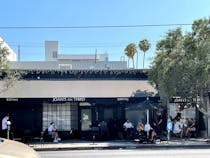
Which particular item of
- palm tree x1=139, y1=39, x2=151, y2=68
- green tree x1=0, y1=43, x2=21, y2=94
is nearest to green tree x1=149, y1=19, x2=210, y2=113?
green tree x1=0, y1=43, x2=21, y2=94

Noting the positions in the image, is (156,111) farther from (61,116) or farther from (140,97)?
(61,116)

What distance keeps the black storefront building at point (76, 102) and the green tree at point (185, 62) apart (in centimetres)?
262

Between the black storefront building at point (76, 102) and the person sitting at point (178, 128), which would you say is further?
the black storefront building at point (76, 102)

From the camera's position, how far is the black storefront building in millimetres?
26938

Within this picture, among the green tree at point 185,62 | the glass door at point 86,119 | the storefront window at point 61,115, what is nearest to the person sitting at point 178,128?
the green tree at point 185,62

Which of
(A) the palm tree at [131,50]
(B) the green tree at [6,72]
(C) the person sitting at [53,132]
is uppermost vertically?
(A) the palm tree at [131,50]

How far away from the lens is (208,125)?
86.4ft

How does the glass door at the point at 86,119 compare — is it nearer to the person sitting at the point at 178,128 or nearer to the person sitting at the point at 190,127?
the person sitting at the point at 178,128

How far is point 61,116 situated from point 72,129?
1137mm

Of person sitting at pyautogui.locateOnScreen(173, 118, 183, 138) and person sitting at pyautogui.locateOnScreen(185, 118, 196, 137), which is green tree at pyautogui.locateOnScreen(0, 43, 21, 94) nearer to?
person sitting at pyautogui.locateOnScreen(173, 118, 183, 138)

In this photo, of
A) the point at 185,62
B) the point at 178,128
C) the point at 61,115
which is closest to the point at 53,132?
the point at 61,115

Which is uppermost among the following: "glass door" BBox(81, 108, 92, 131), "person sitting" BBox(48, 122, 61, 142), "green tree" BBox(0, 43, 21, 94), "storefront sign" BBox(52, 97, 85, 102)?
"green tree" BBox(0, 43, 21, 94)

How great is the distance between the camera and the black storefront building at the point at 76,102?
1061 inches

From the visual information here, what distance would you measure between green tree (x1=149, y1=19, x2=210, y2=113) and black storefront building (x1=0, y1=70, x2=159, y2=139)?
2.62m
